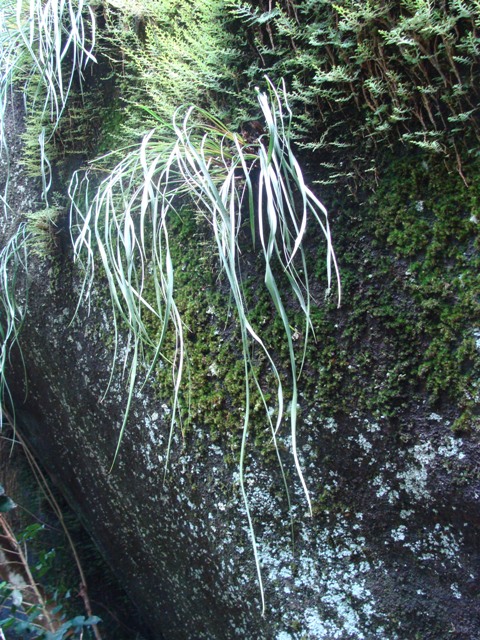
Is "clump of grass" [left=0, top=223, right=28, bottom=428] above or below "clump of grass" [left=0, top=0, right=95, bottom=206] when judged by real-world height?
below

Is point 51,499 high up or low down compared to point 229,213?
down

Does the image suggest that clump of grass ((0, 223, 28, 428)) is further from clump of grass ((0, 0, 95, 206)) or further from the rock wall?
the rock wall

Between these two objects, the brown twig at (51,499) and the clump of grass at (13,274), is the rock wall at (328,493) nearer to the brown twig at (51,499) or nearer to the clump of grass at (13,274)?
the clump of grass at (13,274)

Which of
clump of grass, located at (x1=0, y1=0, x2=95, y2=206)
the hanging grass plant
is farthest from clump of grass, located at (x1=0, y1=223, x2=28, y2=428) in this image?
the hanging grass plant

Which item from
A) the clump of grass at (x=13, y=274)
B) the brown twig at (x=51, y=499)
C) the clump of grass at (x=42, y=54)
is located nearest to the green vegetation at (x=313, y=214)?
the clump of grass at (x=42, y=54)

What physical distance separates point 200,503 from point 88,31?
1200 mm

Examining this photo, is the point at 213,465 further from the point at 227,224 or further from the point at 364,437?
the point at 227,224

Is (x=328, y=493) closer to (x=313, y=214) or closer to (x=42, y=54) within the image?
(x=313, y=214)

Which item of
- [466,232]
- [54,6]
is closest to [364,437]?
[466,232]

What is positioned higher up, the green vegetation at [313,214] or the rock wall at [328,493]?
the green vegetation at [313,214]

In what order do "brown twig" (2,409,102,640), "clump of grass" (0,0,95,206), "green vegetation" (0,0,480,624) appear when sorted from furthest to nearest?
"brown twig" (2,409,102,640), "clump of grass" (0,0,95,206), "green vegetation" (0,0,480,624)

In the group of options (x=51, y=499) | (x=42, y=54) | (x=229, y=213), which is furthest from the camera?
(x=51, y=499)

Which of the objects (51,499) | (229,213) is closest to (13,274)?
(229,213)

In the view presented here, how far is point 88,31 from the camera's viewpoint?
1344 millimetres
